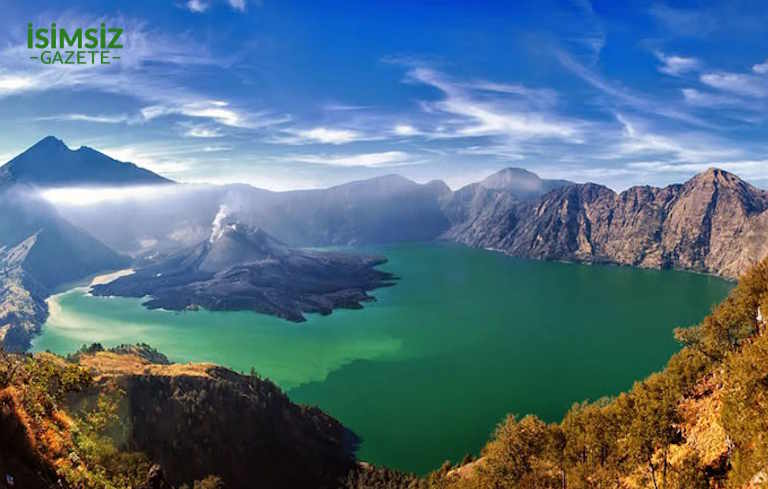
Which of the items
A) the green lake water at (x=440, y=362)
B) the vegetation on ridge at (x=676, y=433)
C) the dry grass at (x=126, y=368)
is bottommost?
the green lake water at (x=440, y=362)

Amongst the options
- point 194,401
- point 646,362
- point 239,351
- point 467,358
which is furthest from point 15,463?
point 239,351

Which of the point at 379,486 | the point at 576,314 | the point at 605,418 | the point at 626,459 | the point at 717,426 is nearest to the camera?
the point at 717,426

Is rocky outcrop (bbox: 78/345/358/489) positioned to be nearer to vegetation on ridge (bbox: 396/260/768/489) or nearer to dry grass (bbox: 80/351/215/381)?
dry grass (bbox: 80/351/215/381)

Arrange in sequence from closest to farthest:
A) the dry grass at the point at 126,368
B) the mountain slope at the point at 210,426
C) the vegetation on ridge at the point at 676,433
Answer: the vegetation on ridge at the point at 676,433 → the mountain slope at the point at 210,426 → the dry grass at the point at 126,368

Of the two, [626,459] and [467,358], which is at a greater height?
[626,459]

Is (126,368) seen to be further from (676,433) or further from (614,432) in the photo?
(676,433)

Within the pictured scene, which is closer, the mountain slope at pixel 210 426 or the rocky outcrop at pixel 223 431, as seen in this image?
the mountain slope at pixel 210 426

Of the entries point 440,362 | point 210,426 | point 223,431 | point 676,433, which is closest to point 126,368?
point 210,426

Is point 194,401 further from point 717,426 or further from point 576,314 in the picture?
point 576,314

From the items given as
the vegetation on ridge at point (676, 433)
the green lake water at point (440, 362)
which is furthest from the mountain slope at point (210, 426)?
the vegetation on ridge at point (676, 433)

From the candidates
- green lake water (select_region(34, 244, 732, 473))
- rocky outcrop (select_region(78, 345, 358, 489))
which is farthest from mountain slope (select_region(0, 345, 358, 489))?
green lake water (select_region(34, 244, 732, 473))

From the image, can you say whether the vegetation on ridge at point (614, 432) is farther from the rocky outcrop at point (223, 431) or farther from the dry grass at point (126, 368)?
the dry grass at point (126, 368)
